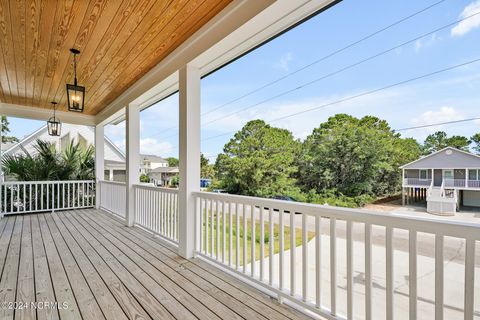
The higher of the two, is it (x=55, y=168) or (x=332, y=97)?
(x=332, y=97)

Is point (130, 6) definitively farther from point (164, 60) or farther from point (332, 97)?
point (332, 97)

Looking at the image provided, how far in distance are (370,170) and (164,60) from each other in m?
2.77

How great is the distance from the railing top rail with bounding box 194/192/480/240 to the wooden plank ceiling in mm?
1768

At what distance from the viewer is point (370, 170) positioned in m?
1.47

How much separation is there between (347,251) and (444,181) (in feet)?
2.18

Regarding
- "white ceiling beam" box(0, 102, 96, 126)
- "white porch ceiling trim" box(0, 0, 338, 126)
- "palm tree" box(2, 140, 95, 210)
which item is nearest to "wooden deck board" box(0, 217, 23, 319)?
"palm tree" box(2, 140, 95, 210)

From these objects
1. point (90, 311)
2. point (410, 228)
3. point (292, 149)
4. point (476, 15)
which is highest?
point (476, 15)

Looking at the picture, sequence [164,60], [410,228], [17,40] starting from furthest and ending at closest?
[164,60], [17,40], [410,228]

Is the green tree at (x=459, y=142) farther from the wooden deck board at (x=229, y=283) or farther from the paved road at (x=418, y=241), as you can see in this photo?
the wooden deck board at (x=229, y=283)

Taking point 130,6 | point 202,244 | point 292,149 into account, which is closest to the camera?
point 292,149

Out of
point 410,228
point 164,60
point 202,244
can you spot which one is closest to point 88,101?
point 164,60

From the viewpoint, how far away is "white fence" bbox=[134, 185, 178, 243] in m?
3.40

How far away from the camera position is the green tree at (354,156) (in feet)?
4.56

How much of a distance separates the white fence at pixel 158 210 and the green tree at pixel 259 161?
3.70 ft
